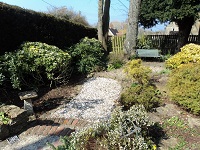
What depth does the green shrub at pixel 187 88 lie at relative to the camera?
3.85 m

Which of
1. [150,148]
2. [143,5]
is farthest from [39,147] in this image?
[143,5]

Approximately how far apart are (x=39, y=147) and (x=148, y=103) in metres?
2.38

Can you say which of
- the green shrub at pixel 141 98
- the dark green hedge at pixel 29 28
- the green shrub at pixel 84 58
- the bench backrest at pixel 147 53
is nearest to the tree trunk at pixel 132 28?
the bench backrest at pixel 147 53

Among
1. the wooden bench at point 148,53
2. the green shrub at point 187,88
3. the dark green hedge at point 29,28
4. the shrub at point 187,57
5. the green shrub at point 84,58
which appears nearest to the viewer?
the green shrub at point 187,88

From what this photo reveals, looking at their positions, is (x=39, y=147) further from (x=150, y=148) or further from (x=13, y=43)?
(x=13, y=43)

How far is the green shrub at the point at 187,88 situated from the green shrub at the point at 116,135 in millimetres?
1501

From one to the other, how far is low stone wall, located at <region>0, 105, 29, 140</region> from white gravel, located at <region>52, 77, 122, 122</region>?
2.95 feet

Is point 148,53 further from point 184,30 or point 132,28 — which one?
point 184,30

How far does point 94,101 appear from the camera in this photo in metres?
5.09

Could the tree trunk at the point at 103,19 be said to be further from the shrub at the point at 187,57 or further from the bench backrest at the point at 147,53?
the shrub at the point at 187,57

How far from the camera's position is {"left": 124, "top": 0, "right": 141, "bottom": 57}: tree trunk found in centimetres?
901

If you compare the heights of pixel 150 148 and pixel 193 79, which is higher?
pixel 193 79

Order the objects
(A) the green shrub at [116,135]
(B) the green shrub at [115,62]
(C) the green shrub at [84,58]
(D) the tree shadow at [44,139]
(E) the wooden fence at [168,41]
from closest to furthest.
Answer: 1. (A) the green shrub at [116,135]
2. (D) the tree shadow at [44,139]
3. (C) the green shrub at [84,58]
4. (B) the green shrub at [115,62]
5. (E) the wooden fence at [168,41]

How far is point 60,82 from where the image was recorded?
244 inches
